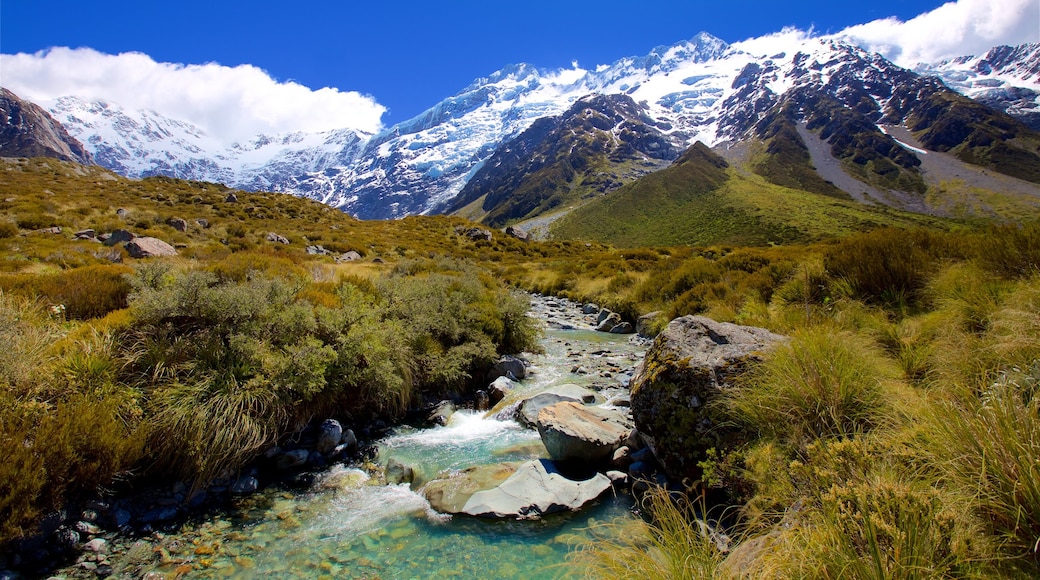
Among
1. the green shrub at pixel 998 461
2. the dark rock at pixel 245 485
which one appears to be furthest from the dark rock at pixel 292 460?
the green shrub at pixel 998 461

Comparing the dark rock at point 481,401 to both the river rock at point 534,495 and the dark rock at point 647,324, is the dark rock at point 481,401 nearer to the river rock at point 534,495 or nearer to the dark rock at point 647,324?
the river rock at point 534,495

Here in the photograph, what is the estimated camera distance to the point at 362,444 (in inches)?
293

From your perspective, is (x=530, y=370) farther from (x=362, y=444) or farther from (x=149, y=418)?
(x=149, y=418)

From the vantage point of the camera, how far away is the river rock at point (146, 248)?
16734 mm

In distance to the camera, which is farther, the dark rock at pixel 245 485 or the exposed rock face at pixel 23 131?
the exposed rock face at pixel 23 131

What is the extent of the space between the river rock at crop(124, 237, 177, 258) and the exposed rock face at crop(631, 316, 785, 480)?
19.4 meters

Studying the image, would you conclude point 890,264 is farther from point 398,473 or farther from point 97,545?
point 97,545

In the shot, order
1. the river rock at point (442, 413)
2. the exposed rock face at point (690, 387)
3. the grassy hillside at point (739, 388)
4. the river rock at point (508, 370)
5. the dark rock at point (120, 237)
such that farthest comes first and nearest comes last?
the dark rock at point (120, 237)
the river rock at point (508, 370)
the river rock at point (442, 413)
the exposed rock face at point (690, 387)
the grassy hillside at point (739, 388)

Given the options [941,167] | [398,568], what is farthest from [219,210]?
→ [941,167]

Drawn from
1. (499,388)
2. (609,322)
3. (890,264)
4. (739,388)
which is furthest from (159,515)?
(609,322)

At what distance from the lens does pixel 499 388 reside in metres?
9.73

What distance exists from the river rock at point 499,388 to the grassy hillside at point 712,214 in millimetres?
98802

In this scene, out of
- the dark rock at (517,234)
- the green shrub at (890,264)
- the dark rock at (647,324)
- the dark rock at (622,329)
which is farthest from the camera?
the dark rock at (517,234)

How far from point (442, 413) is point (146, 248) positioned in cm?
1652
